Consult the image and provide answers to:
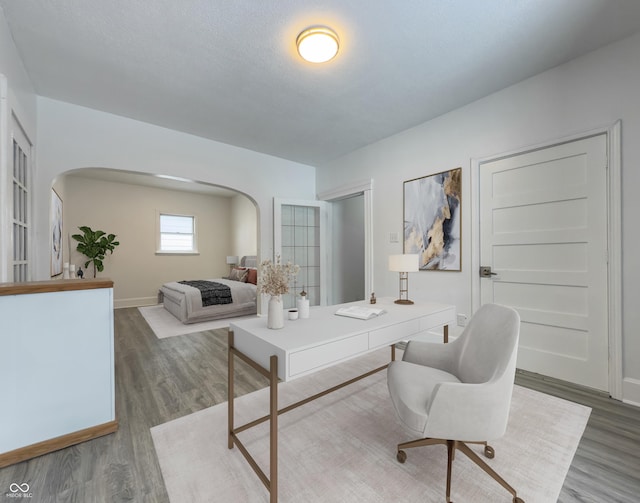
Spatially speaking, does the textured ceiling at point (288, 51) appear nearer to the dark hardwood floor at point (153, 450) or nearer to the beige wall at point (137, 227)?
the dark hardwood floor at point (153, 450)

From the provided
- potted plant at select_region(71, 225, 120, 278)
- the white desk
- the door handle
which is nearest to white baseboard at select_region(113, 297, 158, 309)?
potted plant at select_region(71, 225, 120, 278)

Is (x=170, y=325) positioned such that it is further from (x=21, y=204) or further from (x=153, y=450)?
(x=153, y=450)

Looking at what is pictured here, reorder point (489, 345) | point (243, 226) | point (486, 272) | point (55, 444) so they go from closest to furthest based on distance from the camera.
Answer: point (489, 345) → point (55, 444) → point (486, 272) → point (243, 226)

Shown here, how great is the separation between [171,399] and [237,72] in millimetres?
2876

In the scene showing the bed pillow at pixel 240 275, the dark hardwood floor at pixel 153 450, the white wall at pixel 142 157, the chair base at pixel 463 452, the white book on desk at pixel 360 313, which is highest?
the white wall at pixel 142 157

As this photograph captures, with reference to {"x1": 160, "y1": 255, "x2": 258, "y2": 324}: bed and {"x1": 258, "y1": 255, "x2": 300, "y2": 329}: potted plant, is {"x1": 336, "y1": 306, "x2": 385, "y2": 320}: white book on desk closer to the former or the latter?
{"x1": 258, "y1": 255, "x2": 300, "y2": 329}: potted plant

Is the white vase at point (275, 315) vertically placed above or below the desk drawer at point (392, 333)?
above

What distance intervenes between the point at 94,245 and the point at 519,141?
704cm

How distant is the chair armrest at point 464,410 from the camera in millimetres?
1212

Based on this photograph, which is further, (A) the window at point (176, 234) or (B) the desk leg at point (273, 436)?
(A) the window at point (176, 234)

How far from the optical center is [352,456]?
1569mm

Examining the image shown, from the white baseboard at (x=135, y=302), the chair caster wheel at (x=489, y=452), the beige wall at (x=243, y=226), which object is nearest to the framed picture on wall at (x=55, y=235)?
the white baseboard at (x=135, y=302)

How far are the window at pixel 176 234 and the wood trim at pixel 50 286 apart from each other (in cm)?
538

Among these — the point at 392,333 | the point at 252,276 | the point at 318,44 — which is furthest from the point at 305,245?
the point at 392,333
